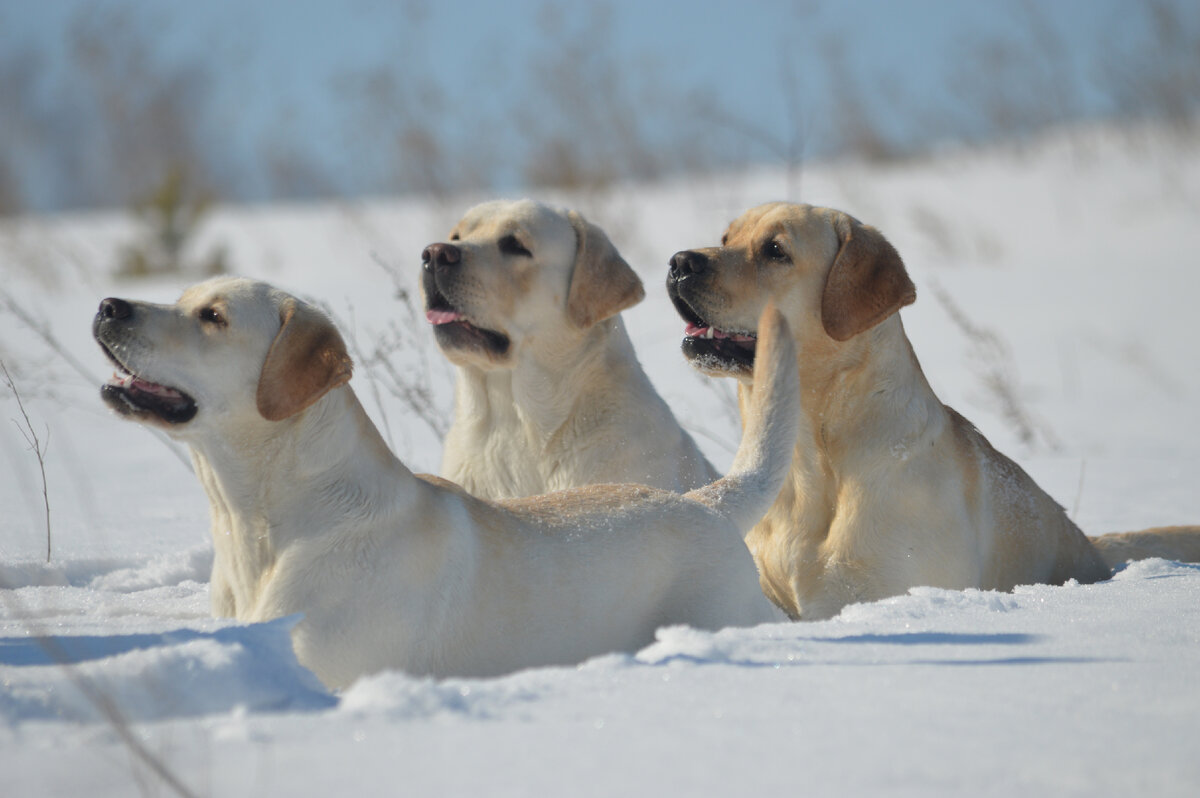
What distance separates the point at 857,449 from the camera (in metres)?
3.94

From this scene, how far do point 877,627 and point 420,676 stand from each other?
107 centimetres

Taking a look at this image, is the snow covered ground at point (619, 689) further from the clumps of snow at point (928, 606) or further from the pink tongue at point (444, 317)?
the pink tongue at point (444, 317)

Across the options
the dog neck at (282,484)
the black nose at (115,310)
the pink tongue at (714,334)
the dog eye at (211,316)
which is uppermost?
the black nose at (115,310)

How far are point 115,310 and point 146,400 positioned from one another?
0.24m

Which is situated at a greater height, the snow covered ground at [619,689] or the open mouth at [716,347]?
the open mouth at [716,347]

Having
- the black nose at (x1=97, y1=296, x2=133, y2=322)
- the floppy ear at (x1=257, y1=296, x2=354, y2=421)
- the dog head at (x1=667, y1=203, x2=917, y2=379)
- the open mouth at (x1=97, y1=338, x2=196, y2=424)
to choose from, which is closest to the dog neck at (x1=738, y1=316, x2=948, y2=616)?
the dog head at (x1=667, y1=203, x2=917, y2=379)

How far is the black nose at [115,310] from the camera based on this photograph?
304cm

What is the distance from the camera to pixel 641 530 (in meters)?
3.19

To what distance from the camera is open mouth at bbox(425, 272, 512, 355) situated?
4469mm

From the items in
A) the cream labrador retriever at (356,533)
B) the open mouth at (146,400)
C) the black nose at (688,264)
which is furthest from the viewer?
the black nose at (688,264)

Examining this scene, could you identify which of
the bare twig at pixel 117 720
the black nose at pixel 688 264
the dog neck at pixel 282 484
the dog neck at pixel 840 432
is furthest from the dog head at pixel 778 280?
the bare twig at pixel 117 720

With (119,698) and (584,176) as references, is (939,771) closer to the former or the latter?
(119,698)

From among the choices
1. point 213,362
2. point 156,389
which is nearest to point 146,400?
point 156,389

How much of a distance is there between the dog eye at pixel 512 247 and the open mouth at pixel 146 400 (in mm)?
1761
